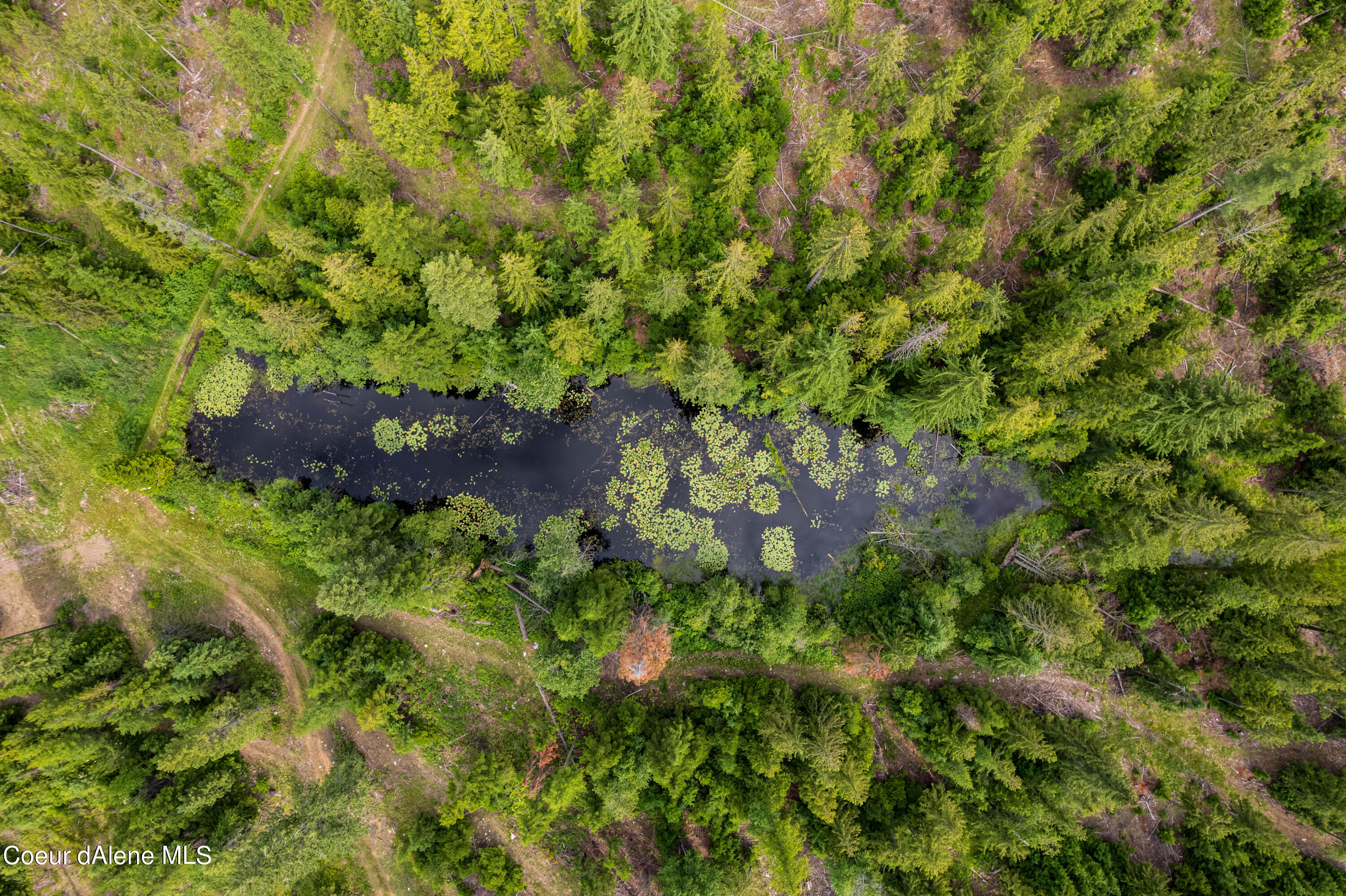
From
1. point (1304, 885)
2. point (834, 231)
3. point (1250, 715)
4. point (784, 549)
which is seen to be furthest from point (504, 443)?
point (1304, 885)

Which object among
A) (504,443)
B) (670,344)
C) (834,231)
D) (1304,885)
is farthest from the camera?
(504,443)

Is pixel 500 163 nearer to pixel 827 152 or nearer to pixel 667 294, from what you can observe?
pixel 667 294

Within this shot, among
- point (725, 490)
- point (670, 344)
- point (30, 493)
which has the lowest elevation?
point (725, 490)

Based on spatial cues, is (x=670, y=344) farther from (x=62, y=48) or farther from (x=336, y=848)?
(x=62, y=48)

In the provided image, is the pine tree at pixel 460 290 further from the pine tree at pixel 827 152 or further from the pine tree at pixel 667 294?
the pine tree at pixel 827 152

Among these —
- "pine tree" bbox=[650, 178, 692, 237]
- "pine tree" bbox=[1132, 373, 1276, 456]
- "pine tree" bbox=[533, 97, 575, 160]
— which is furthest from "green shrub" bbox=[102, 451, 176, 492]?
"pine tree" bbox=[1132, 373, 1276, 456]

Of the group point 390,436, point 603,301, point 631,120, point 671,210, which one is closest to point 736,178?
point 671,210
